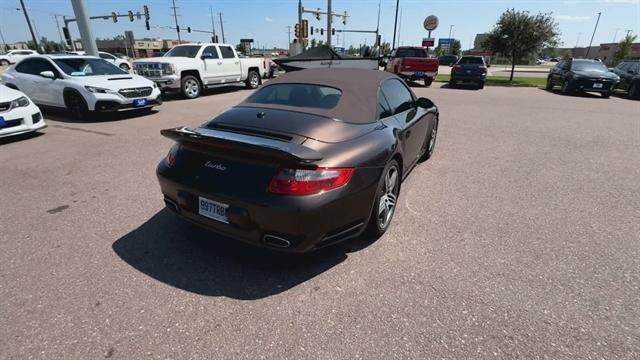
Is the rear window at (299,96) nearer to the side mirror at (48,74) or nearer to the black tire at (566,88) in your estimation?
the side mirror at (48,74)

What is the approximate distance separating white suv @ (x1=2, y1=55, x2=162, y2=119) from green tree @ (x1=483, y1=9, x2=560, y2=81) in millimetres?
21913

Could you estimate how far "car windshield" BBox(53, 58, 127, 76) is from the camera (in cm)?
828

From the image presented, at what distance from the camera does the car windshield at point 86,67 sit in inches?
326

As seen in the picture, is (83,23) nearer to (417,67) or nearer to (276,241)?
(276,241)

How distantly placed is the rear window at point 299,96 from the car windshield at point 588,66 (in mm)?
17592

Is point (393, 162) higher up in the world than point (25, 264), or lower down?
higher up

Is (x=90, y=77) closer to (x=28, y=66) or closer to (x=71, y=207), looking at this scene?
Answer: (x=28, y=66)

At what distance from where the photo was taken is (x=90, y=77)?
26.6ft

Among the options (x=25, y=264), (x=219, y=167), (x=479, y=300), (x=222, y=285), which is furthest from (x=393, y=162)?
(x=25, y=264)

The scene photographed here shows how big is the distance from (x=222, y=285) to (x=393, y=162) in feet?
6.18

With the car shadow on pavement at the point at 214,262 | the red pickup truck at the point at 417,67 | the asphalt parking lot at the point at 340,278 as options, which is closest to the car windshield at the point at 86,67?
the asphalt parking lot at the point at 340,278

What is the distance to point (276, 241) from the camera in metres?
2.34

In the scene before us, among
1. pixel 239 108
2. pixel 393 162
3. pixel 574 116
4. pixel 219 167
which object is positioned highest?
pixel 239 108

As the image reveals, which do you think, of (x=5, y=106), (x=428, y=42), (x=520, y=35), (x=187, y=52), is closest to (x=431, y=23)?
(x=428, y=42)
